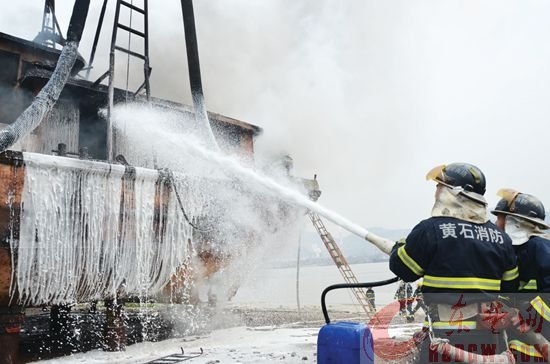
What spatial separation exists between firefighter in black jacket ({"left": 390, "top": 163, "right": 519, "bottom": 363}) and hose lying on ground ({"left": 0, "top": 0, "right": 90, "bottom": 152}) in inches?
250

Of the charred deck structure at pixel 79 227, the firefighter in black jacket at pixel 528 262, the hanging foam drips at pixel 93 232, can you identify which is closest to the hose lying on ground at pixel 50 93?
the charred deck structure at pixel 79 227

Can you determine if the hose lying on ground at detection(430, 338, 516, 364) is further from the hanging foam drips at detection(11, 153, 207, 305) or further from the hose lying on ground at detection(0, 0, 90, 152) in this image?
the hose lying on ground at detection(0, 0, 90, 152)

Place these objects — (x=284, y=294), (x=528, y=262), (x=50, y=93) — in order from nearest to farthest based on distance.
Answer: (x=528, y=262) → (x=50, y=93) → (x=284, y=294)

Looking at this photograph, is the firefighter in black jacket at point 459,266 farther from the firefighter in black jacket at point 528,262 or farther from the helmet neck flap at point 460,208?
the firefighter in black jacket at point 528,262

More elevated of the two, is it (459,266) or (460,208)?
(460,208)

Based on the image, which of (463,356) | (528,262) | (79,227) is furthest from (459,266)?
(79,227)

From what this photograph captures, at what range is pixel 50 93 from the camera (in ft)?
25.9

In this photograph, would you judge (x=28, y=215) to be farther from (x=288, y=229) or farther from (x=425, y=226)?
(x=288, y=229)

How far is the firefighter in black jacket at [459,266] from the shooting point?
2553mm

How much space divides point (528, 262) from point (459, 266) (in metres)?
0.81

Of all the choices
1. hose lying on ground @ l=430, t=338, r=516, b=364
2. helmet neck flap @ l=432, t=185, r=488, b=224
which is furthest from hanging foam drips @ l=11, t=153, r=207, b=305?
hose lying on ground @ l=430, t=338, r=516, b=364

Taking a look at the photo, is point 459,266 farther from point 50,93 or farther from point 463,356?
point 50,93

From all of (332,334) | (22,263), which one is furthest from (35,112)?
(332,334)

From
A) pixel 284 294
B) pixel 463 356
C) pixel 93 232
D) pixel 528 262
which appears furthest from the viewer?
pixel 284 294
